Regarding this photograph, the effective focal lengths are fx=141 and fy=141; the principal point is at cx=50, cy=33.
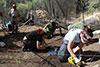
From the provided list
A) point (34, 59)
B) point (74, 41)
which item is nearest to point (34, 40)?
point (34, 59)

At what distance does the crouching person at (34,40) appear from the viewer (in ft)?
13.7

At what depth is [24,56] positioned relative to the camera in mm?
4129

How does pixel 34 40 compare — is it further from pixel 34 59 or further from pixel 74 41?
pixel 74 41

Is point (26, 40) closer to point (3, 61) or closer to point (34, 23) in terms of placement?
point (3, 61)

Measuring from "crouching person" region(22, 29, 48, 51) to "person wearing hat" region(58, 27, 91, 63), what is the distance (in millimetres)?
899

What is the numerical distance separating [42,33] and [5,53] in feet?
4.37

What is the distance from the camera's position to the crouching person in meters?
4.19

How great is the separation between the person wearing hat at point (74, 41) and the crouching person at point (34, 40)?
90 centimetres

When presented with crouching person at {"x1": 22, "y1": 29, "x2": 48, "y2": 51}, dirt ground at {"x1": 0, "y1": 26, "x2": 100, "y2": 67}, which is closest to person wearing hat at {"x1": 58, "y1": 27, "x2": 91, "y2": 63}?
dirt ground at {"x1": 0, "y1": 26, "x2": 100, "y2": 67}

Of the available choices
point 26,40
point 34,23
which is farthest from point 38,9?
point 26,40

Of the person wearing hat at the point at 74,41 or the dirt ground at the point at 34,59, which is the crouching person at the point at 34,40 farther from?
the person wearing hat at the point at 74,41

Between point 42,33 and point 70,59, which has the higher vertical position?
point 42,33

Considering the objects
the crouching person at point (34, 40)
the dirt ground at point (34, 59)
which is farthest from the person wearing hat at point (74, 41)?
the crouching person at point (34, 40)

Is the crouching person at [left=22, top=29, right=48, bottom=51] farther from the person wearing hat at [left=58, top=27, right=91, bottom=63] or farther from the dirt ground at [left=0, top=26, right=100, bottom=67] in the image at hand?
the person wearing hat at [left=58, top=27, right=91, bottom=63]
